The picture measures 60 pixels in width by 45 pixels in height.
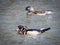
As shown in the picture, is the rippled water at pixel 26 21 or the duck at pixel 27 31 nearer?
the rippled water at pixel 26 21

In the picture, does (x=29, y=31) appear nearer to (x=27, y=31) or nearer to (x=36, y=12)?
(x=27, y=31)

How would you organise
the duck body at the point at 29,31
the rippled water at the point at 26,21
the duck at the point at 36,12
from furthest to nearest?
the duck at the point at 36,12 < the duck body at the point at 29,31 < the rippled water at the point at 26,21

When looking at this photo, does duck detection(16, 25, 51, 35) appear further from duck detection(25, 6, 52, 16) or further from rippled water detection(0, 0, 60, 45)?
duck detection(25, 6, 52, 16)

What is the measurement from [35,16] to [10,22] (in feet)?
1.28

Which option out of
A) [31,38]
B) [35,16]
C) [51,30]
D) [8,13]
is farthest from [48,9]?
[31,38]

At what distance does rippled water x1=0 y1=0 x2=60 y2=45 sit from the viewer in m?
2.64

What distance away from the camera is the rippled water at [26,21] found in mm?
2645

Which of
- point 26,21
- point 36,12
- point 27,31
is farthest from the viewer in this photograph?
point 36,12

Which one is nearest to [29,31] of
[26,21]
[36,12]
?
[26,21]

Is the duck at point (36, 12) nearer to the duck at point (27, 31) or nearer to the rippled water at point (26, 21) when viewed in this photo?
the rippled water at point (26, 21)

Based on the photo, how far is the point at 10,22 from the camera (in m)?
3.17

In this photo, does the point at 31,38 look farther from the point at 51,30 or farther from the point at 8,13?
the point at 8,13

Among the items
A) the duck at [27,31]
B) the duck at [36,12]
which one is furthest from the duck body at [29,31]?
the duck at [36,12]

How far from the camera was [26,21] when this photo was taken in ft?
10.5
